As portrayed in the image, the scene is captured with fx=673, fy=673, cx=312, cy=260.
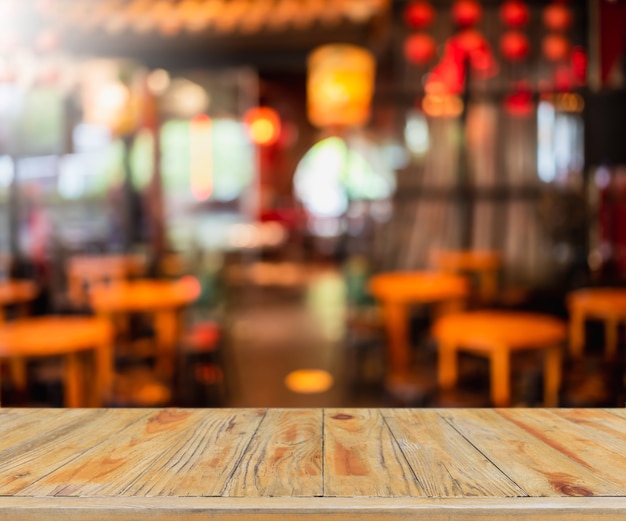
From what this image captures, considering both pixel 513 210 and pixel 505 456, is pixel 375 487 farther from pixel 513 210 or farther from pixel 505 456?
pixel 513 210

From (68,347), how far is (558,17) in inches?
209

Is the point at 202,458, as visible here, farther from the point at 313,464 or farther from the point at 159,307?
the point at 159,307

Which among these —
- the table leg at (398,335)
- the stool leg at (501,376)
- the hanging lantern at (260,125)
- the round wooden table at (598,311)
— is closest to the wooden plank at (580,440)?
the stool leg at (501,376)

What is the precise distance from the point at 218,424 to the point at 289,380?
427cm

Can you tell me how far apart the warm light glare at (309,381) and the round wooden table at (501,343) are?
1753mm

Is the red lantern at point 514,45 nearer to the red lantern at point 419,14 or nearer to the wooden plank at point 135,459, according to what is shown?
the red lantern at point 419,14

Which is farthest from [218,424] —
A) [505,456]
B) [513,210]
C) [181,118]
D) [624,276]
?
[181,118]

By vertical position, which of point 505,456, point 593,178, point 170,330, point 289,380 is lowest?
point 289,380

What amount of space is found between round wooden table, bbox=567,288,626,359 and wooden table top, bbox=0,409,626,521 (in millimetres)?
2672

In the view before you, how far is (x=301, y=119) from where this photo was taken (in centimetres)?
1523

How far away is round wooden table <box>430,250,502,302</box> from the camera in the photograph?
20.9ft

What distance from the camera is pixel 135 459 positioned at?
1.25 m

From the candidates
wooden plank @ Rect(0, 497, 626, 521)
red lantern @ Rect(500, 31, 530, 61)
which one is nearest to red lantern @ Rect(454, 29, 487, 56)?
red lantern @ Rect(500, 31, 530, 61)

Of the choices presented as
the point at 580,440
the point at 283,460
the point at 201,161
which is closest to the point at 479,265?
the point at 580,440
